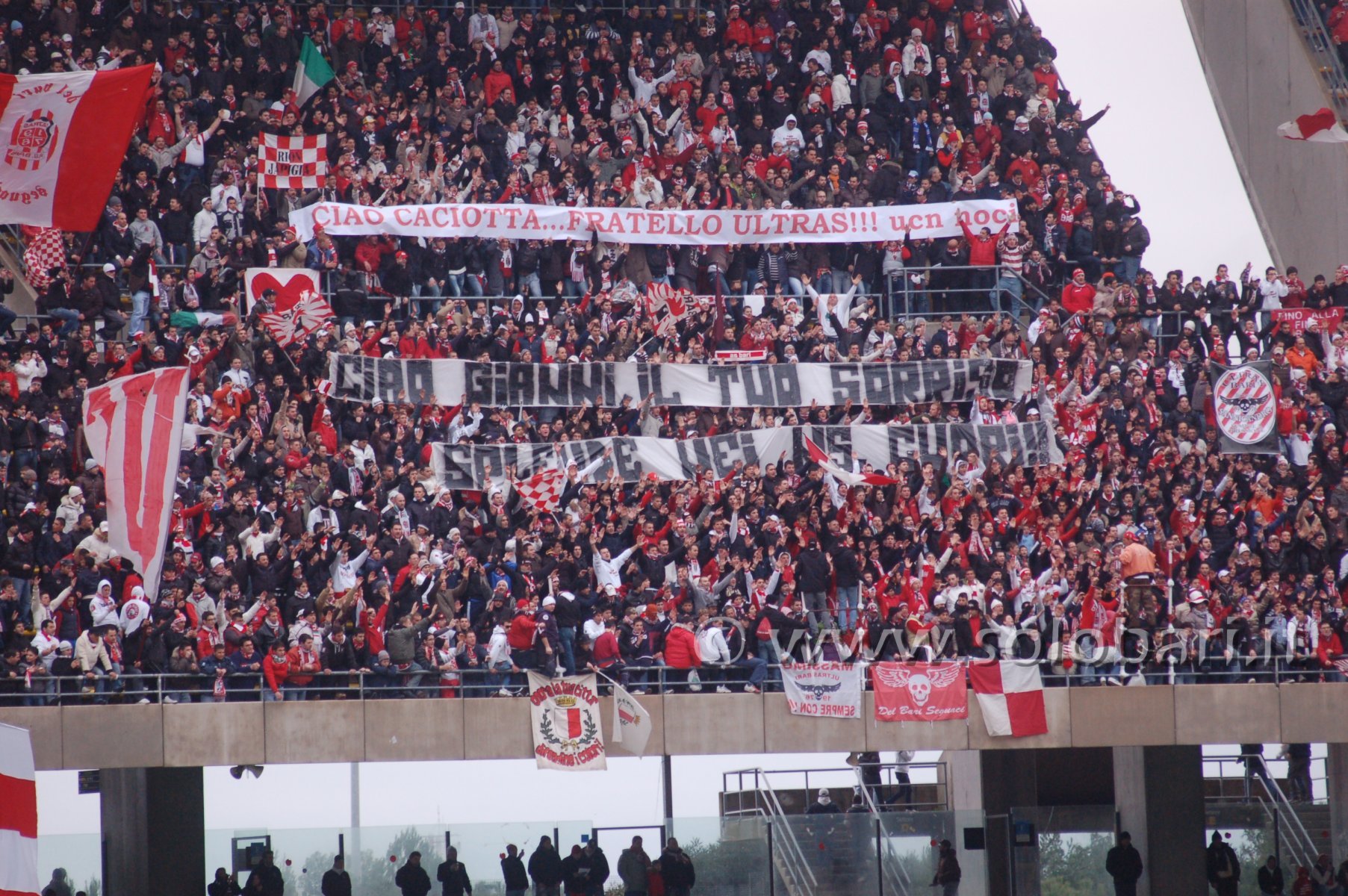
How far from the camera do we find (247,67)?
32281mm

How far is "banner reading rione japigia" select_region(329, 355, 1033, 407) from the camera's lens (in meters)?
28.7

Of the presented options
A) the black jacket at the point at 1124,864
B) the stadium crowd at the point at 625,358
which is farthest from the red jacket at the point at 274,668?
the black jacket at the point at 1124,864

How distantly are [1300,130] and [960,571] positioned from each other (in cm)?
1092

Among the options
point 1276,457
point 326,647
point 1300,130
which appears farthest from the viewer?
point 1300,130

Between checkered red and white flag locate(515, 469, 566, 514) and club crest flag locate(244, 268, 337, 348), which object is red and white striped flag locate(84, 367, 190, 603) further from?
checkered red and white flag locate(515, 469, 566, 514)

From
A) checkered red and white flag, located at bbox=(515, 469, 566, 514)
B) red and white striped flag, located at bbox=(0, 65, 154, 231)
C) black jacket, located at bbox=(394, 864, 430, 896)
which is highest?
red and white striped flag, located at bbox=(0, 65, 154, 231)

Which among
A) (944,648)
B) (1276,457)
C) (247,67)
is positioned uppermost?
(247,67)

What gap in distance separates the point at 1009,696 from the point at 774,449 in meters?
5.74

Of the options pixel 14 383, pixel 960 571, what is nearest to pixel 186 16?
pixel 14 383

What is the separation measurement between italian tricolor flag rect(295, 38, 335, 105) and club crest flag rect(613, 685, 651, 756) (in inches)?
514

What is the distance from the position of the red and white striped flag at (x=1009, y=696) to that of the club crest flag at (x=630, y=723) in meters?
3.95

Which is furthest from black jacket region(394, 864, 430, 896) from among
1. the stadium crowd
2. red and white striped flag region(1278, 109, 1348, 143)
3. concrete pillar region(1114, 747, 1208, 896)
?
red and white striped flag region(1278, 109, 1348, 143)

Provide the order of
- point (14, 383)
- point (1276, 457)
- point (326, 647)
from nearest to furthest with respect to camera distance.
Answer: point (326, 647) < point (14, 383) < point (1276, 457)

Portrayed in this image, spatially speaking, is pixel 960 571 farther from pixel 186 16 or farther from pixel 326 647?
pixel 186 16
